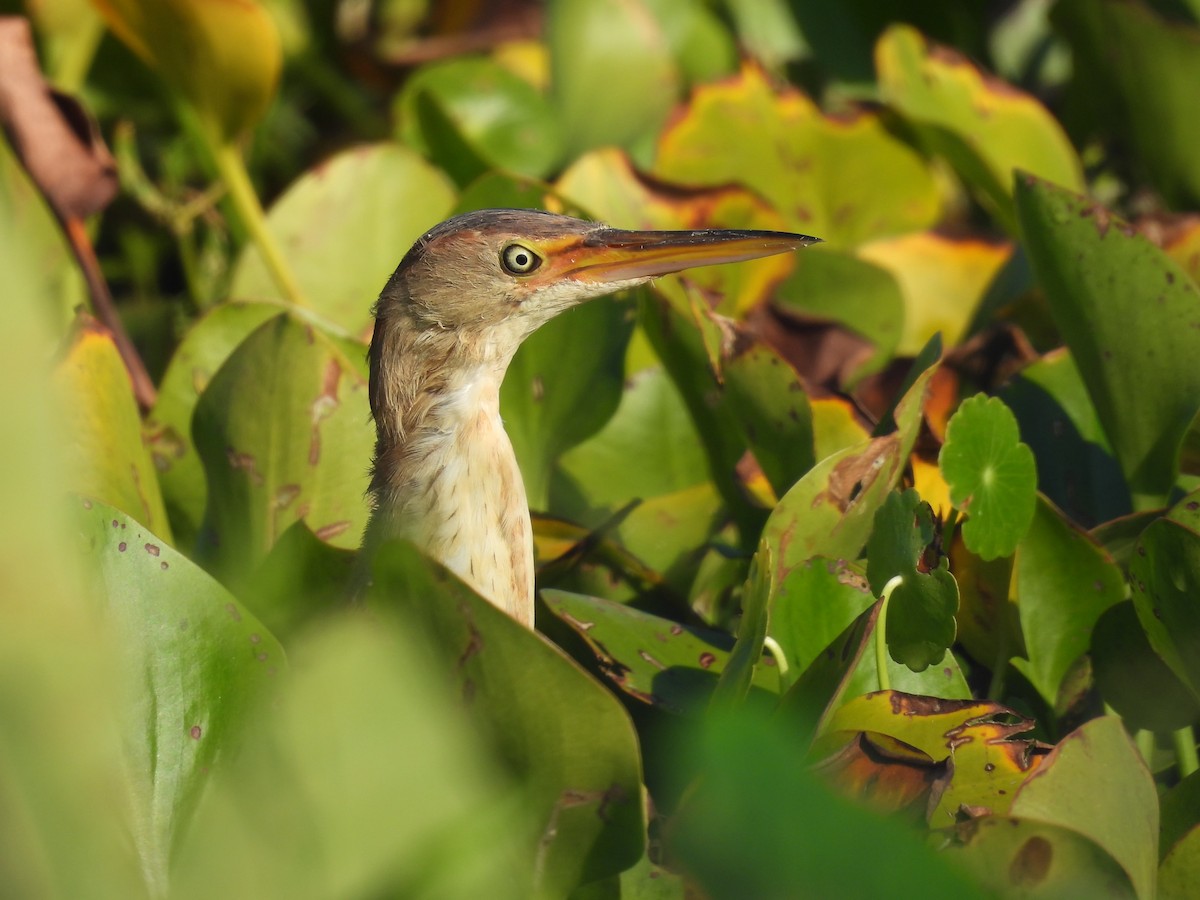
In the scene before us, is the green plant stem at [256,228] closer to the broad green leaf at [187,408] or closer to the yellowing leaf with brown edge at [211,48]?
the yellowing leaf with brown edge at [211,48]

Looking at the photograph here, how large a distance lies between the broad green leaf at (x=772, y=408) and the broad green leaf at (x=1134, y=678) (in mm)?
446

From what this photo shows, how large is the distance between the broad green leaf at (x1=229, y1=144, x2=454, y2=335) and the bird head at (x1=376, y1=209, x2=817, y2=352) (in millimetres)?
786

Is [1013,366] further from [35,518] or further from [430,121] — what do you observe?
[35,518]

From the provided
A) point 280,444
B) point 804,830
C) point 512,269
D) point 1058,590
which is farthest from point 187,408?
point 804,830

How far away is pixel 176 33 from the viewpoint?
261 cm

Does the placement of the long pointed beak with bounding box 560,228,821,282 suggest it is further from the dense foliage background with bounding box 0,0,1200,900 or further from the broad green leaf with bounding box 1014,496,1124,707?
the broad green leaf with bounding box 1014,496,1124,707

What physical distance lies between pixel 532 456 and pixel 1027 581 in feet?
2.60

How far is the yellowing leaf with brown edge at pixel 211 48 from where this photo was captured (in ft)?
8.39

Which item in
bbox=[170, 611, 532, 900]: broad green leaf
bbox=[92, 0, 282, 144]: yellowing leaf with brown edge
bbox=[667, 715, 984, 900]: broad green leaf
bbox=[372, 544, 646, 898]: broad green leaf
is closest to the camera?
bbox=[667, 715, 984, 900]: broad green leaf

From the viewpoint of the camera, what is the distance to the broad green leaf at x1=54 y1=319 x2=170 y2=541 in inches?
75.9

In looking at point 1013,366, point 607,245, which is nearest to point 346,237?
point 607,245

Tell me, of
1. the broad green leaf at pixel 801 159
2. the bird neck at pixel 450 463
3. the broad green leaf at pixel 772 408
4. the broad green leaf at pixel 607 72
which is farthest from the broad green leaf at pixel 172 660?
the broad green leaf at pixel 607 72

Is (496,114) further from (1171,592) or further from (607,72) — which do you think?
(1171,592)

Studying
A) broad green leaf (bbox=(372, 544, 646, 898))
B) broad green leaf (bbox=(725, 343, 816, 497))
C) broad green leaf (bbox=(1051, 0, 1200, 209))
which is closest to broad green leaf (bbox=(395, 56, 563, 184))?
broad green leaf (bbox=(1051, 0, 1200, 209))
